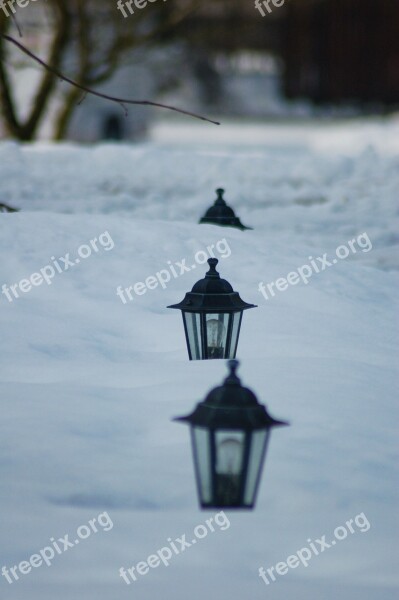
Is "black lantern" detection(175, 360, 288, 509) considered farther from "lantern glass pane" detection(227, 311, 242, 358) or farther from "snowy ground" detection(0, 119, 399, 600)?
"lantern glass pane" detection(227, 311, 242, 358)

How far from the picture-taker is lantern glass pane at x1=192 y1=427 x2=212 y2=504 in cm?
485

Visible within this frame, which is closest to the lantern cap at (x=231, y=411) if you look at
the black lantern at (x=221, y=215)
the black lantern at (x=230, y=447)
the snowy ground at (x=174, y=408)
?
the black lantern at (x=230, y=447)

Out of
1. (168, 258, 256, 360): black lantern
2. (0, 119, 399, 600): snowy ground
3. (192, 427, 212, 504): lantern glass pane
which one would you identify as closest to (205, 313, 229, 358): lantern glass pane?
(168, 258, 256, 360): black lantern

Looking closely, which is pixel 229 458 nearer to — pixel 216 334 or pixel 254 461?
pixel 254 461

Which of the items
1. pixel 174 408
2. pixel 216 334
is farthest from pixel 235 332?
pixel 174 408

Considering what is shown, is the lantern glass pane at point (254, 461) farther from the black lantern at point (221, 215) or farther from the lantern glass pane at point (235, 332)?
the black lantern at point (221, 215)

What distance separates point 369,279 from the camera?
9781 mm

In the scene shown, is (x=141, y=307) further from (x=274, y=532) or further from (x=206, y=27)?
(x=206, y=27)

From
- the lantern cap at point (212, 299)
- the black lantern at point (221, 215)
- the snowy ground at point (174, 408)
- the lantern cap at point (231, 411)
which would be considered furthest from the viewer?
the black lantern at point (221, 215)

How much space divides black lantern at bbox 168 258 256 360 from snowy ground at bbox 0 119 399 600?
12 cm

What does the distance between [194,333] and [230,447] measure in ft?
7.56

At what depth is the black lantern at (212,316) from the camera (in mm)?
6945

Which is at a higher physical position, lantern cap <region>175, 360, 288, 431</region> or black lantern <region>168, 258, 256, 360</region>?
black lantern <region>168, 258, 256, 360</region>

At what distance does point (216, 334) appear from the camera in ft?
23.4
